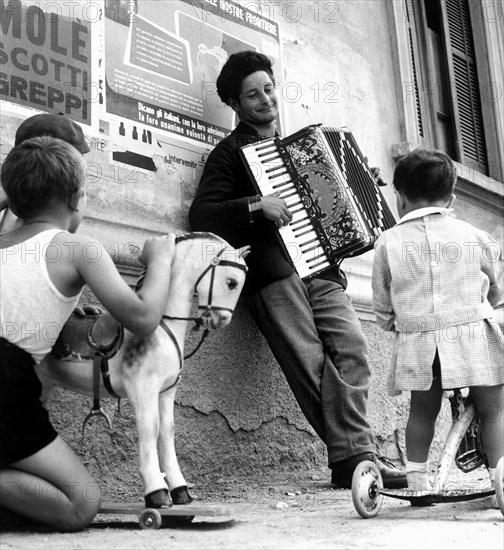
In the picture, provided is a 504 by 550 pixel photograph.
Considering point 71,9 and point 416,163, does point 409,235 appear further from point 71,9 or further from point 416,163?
point 71,9

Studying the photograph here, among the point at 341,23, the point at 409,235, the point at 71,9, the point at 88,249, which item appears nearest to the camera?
the point at 88,249

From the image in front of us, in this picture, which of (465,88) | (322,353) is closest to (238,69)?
(322,353)

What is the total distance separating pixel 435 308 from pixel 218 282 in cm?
85

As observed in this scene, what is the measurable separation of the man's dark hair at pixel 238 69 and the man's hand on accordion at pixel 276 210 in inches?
28.5

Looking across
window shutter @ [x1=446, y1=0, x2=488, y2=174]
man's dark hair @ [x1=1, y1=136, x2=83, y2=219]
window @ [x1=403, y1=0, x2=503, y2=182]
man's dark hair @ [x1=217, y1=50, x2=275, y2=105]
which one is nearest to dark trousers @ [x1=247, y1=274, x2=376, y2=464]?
man's dark hair @ [x1=217, y1=50, x2=275, y2=105]

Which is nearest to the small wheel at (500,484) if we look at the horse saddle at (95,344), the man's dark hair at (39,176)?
the horse saddle at (95,344)

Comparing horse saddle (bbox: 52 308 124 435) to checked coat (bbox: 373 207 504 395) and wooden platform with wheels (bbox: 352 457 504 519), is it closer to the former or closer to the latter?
wooden platform with wheels (bbox: 352 457 504 519)

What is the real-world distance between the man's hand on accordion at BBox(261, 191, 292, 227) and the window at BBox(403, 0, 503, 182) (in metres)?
2.83

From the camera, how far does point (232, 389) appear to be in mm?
4340

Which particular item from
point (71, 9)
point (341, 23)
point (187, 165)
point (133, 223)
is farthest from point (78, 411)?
point (341, 23)

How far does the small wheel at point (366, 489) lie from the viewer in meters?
3.00

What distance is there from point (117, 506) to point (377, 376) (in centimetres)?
261

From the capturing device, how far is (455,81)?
23.6 feet

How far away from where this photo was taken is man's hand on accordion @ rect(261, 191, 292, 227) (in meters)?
3.96
